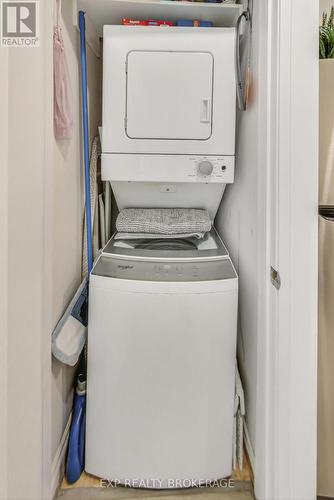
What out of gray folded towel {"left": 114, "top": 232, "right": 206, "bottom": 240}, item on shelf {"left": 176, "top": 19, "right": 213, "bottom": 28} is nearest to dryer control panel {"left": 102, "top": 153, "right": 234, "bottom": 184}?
gray folded towel {"left": 114, "top": 232, "right": 206, "bottom": 240}

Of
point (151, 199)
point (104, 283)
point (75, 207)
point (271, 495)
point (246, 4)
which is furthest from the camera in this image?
point (151, 199)

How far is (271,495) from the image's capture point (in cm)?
118

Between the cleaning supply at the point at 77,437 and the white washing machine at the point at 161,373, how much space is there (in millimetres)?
83

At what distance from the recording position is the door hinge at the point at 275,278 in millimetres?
1119

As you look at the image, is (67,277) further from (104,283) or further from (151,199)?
(151,199)

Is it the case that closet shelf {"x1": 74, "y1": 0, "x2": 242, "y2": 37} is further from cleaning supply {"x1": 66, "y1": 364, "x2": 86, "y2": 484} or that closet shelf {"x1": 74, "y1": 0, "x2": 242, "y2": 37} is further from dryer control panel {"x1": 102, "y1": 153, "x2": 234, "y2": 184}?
cleaning supply {"x1": 66, "y1": 364, "x2": 86, "y2": 484}

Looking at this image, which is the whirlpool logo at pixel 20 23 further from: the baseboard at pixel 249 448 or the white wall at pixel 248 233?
the baseboard at pixel 249 448

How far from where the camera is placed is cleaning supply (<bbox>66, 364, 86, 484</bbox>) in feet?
4.57

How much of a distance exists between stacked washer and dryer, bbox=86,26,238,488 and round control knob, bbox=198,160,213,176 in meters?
0.13

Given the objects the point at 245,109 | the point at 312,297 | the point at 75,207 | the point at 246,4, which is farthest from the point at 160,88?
the point at 312,297

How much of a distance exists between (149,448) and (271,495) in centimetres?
49

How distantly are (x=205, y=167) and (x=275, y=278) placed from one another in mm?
692

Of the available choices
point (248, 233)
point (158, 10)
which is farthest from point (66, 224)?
point (158, 10)

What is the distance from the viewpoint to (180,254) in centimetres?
152
